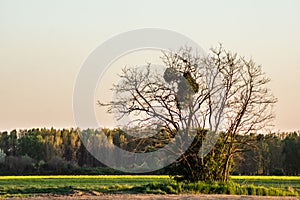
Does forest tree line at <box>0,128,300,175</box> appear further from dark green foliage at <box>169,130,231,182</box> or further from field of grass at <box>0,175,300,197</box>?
dark green foliage at <box>169,130,231,182</box>

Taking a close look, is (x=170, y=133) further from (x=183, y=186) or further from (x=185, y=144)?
(x=183, y=186)

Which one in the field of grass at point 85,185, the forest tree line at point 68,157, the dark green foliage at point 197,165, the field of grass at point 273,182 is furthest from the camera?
the forest tree line at point 68,157

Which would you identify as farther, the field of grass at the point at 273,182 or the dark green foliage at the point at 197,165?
the field of grass at the point at 273,182

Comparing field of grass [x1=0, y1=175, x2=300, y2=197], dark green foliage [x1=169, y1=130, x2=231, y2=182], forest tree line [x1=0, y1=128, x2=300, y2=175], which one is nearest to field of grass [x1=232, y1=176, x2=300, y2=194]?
field of grass [x1=0, y1=175, x2=300, y2=197]

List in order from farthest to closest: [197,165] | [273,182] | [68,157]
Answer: [68,157]
[273,182]
[197,165]

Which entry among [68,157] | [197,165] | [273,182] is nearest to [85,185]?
[273,182]

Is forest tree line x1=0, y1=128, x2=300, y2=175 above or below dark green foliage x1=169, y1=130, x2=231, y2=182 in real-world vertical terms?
above

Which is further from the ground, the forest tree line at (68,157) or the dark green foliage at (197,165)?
the forest tree line at (68,157)

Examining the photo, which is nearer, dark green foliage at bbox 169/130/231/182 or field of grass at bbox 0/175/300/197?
field of grass at bbox 0/175/300/197

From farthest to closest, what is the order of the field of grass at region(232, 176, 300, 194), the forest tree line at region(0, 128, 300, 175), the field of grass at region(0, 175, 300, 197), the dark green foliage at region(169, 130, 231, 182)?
1. the forest tree line at region(0, 128, 300, 175)
2. the field of grass at region(232, 176, 300, 194)
3. the dark green foliage at region(169, 130, 231, 182)
4. the field of grass at region(0, 175, 300, 197)

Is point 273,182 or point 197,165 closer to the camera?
point 197,165

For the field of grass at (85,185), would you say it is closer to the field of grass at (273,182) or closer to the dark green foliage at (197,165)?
the field of grass at (273,182)

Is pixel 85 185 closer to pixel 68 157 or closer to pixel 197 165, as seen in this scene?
pixel 197 165

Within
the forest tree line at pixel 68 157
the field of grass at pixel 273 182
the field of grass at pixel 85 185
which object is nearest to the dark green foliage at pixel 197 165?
the field of grass at pixel 85 185
